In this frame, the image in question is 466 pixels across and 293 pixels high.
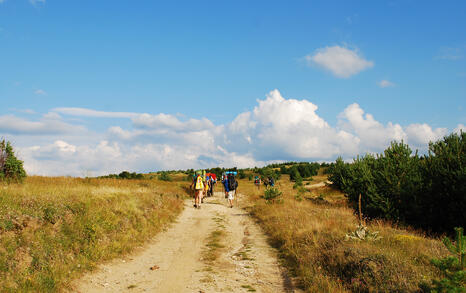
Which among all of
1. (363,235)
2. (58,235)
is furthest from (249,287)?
(58,235)

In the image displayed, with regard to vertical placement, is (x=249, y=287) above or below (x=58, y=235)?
below

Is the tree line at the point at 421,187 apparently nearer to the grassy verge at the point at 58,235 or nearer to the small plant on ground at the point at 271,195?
the small plant on ground at the point at 271,195

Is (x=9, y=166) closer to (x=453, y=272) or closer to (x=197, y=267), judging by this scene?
(x=197, y=267)

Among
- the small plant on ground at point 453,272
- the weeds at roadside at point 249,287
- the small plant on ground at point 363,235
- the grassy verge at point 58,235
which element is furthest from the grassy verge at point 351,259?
the grassy verge at point 58,235

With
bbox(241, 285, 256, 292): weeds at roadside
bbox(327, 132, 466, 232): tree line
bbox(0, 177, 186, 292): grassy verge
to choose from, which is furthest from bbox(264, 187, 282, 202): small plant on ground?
bbox(241, 285, 256, 292): weeds at roadside

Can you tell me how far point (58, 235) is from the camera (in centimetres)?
873

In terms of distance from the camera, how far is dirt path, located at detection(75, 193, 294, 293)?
782cm

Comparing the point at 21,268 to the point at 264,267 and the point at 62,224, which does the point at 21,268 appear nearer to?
the point at 62,224

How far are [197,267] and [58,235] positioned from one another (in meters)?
3.97

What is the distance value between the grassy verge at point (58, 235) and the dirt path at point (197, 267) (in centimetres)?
54

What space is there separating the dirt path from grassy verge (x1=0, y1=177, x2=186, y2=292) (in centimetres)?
54

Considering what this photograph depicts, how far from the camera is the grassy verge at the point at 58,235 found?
6957 millimetres

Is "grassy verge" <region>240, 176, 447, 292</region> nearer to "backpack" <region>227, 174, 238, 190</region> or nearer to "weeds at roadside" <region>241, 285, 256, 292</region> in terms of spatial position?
"weeds at roadside" <region>241, 285, 256, 292</region>

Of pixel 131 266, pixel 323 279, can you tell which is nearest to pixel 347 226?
pixel 323 279
